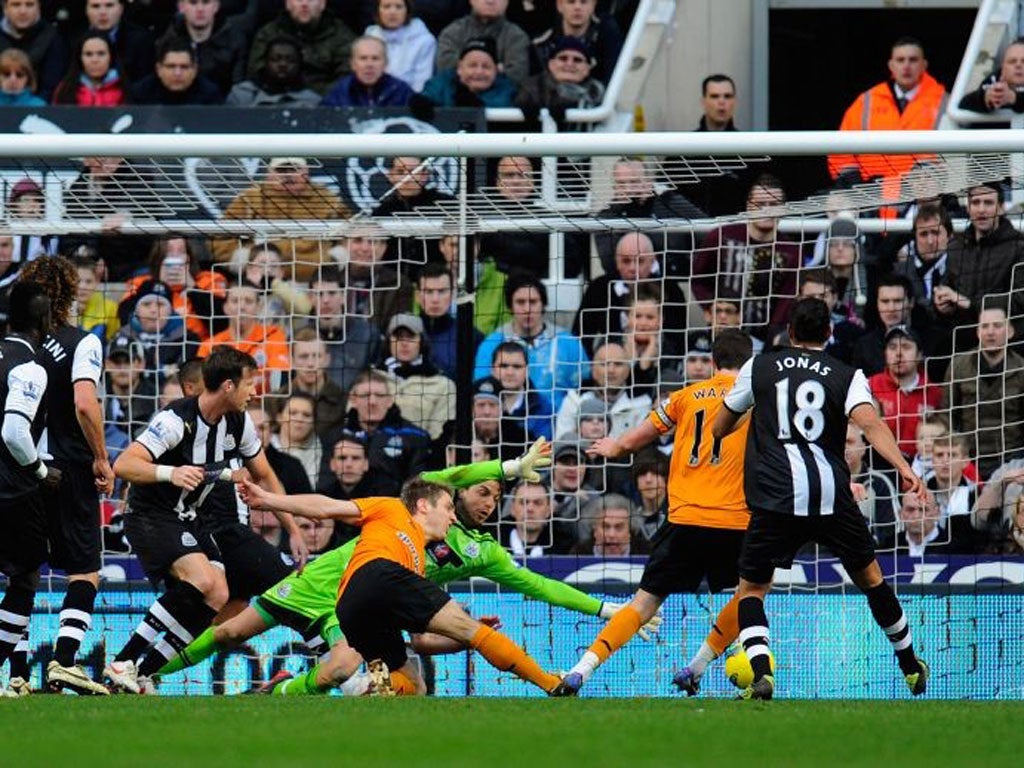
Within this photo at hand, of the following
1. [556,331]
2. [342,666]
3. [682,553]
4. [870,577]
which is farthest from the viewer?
[556,331]

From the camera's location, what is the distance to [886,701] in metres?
10.2

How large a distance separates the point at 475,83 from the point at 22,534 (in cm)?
638

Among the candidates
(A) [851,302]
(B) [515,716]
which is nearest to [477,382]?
(A) [851,302]

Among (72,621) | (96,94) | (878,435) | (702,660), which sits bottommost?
(702,660)

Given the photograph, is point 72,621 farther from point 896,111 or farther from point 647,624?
point 896,111

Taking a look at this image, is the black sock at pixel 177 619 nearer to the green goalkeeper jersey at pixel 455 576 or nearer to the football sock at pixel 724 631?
the green goalkeeper jersey at pixel 455 576

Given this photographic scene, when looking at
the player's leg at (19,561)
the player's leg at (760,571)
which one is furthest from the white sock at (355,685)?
the player's leg at (760,571)

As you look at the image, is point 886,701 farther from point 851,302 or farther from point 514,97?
point 514,97

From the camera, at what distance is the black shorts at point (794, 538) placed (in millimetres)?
9719

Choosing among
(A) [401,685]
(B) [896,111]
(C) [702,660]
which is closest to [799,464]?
(C) [702,660]

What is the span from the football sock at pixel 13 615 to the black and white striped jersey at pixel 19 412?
0.48 metres

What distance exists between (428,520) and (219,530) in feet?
4.34

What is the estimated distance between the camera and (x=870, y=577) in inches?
389

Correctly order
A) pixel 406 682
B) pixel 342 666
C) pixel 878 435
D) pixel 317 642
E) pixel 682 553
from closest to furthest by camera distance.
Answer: pixel 878 435
pixel 682 553
pixel 406 682
pixel 342 666
pixel 317 642
